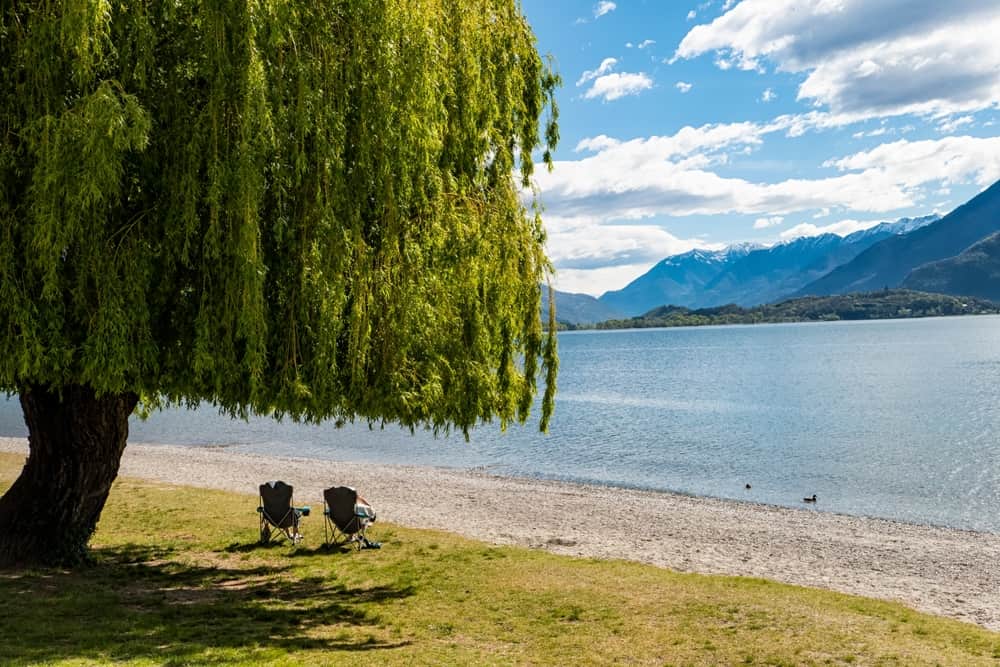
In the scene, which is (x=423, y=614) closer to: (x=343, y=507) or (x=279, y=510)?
(x=343, y=507)

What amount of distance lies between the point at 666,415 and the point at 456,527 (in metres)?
38.9

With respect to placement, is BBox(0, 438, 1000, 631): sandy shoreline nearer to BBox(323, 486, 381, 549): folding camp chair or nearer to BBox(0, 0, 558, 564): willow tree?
BBox(323, 486, 381, 549): folding camp chair

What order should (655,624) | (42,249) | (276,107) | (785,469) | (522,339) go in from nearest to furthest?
(42,249), (276,107), (655,624), (522,339), (785,469)

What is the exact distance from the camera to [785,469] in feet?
117

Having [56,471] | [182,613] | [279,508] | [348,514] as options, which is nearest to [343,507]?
[348,514]

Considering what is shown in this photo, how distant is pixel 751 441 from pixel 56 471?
39.2 m

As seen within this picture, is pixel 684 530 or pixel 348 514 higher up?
pixel 348 514

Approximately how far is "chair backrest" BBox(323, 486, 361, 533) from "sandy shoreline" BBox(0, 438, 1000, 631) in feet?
6.96

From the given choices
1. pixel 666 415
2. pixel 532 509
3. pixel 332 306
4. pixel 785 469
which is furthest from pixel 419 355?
pixel 666 415

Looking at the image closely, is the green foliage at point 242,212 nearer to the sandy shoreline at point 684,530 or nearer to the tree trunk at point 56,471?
the tree trunk at point 56,471

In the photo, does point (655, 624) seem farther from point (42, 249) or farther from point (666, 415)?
point (666, 415)

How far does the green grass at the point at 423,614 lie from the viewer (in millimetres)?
8711

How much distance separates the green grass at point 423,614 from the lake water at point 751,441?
4.44m

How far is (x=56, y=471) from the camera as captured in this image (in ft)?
37.2
